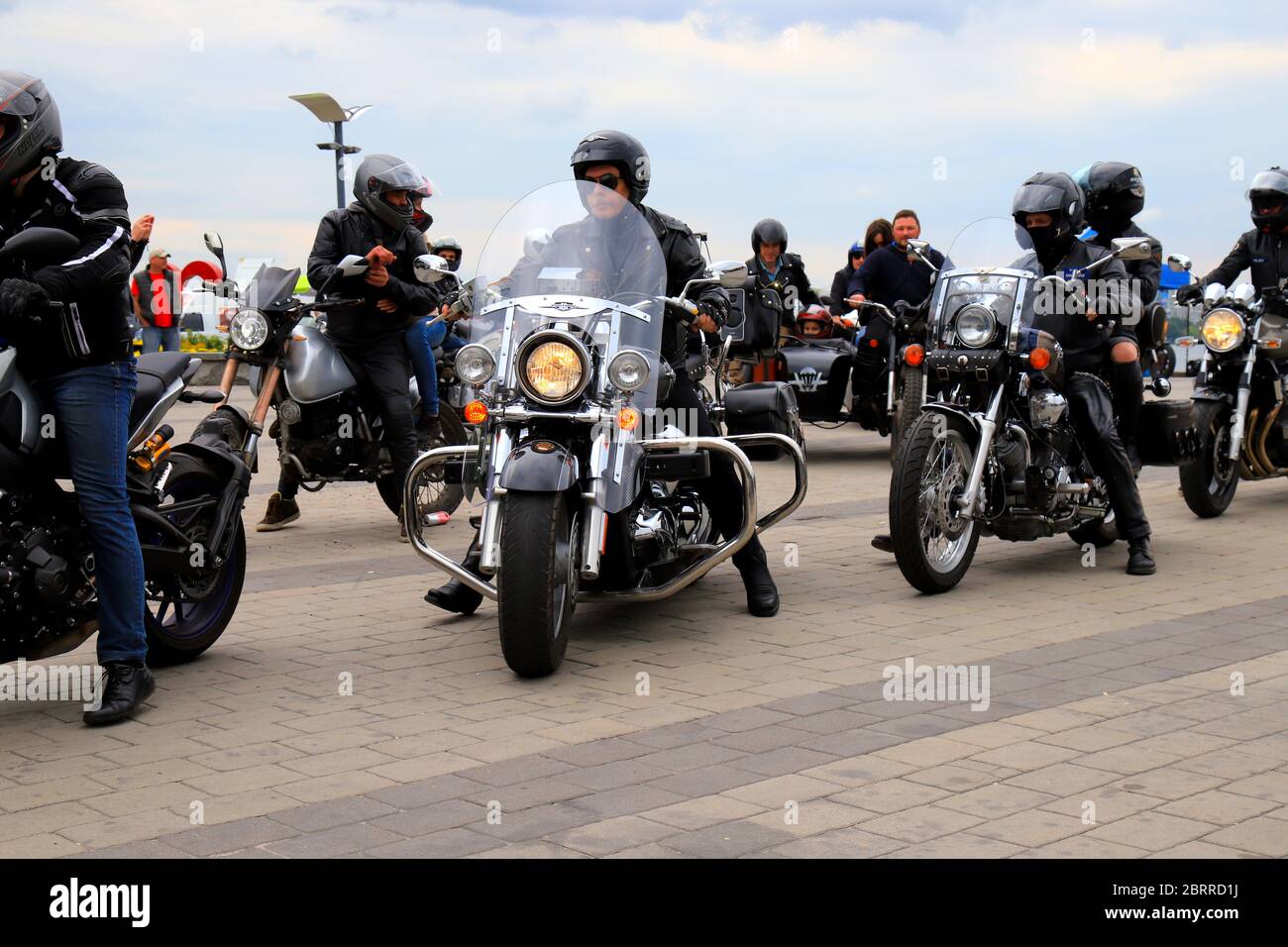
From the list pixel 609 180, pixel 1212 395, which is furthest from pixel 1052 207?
pixel 1212 395

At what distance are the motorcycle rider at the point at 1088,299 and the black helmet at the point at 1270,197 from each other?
259 cm

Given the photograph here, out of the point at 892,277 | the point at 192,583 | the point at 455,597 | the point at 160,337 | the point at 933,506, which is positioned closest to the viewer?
the point at 192,583

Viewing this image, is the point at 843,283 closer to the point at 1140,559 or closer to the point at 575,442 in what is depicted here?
the point at 1140,559

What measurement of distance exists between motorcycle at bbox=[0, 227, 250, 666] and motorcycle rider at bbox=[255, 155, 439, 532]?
2840 millimetres

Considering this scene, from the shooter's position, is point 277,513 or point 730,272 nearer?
point 730,272

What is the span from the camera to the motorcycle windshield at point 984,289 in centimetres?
790

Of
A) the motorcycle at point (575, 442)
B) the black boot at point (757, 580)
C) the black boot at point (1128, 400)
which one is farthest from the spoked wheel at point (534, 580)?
the black boot at point (1128, 400)

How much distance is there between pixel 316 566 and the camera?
8727mm

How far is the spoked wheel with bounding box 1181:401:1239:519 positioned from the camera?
10141mm

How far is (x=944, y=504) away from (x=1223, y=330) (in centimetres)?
384

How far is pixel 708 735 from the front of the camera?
515 centimetres

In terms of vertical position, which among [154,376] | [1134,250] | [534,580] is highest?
[1134,250]
